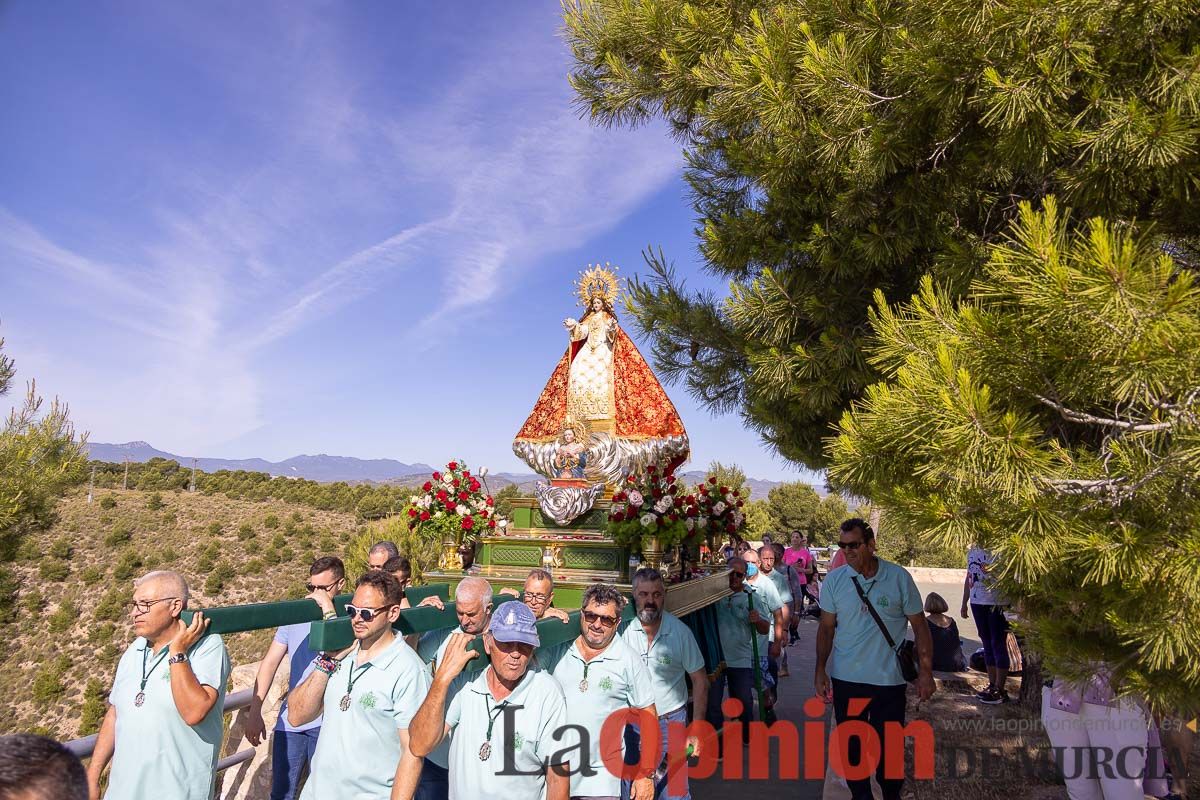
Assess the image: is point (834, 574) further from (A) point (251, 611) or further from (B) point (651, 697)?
(A) point (251, 611)

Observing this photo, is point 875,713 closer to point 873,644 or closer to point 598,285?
point 873,644

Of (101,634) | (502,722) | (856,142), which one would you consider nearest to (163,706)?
(502,722)

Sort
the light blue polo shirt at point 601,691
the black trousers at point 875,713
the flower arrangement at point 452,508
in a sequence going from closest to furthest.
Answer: the light blue polo shirt at point 601,691 < the black trousers at point 875,713 < the flower arrangement at point 452,508

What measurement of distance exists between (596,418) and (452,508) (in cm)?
214

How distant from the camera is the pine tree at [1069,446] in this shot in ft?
7.20

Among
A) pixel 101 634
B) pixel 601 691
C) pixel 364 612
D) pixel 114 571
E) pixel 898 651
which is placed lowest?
pixel 101 634

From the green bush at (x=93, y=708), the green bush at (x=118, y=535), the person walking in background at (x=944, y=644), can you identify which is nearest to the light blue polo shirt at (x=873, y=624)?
the person walking in background at (x=944, y=644)

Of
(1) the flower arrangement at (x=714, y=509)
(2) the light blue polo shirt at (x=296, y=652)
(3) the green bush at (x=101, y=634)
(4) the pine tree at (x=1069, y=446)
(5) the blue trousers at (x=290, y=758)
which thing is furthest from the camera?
(3) the green bush at (x=101, y=634)

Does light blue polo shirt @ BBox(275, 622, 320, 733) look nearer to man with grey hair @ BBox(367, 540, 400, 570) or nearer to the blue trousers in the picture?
the blue trousers

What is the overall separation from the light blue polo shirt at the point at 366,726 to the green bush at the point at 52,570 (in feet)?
138

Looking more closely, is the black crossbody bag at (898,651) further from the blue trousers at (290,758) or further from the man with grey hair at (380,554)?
the blue trousers at (290,758)

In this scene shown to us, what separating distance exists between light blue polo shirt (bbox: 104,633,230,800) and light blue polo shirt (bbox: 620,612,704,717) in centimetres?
234

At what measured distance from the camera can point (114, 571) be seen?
36.4m

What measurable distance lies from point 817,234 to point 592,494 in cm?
425
